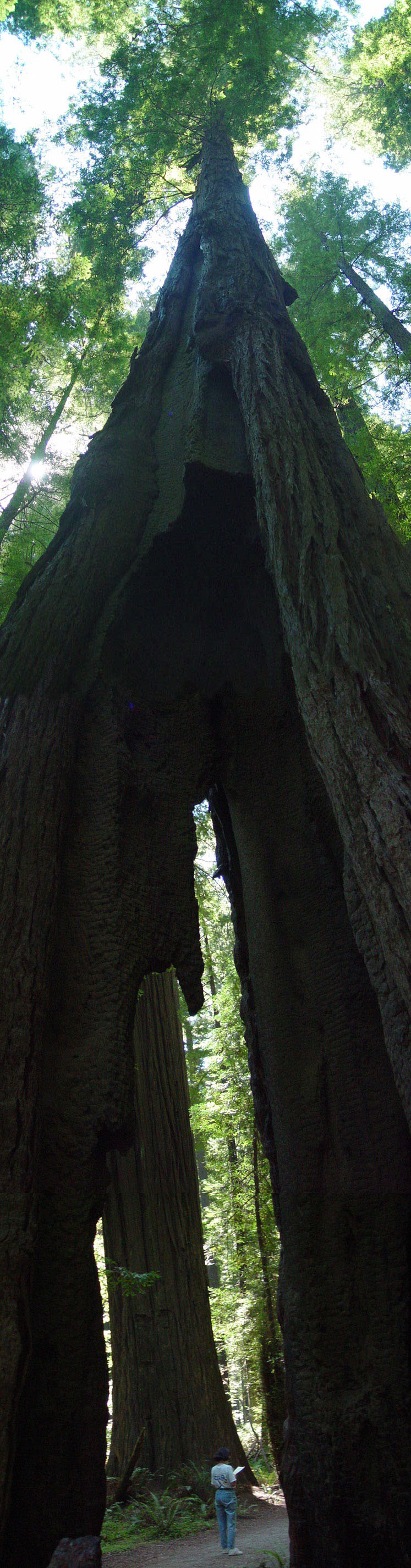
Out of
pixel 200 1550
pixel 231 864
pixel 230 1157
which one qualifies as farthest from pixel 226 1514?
pixel 230 1157

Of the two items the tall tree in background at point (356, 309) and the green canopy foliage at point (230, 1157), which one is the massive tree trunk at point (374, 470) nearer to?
the tall tree in background at point (356, 309)

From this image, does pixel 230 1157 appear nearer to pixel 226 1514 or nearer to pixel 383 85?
pixel 226 1514

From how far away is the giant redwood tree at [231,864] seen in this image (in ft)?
8.59

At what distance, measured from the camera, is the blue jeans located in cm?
634

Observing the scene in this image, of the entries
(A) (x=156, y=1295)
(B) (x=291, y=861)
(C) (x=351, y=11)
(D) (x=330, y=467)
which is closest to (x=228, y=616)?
(D) (x=330, y=467)

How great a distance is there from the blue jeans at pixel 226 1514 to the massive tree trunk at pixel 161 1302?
125 centimetres

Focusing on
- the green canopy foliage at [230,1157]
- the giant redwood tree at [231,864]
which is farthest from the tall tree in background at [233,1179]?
the giant redwood tree at [231,864]

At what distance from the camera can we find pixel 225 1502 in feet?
20.8

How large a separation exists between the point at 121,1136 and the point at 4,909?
89 cm

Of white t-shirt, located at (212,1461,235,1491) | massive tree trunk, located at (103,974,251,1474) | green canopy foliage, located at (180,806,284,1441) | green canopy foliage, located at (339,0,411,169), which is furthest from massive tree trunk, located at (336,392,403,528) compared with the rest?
white t-shirt, located at (212,1461,235,1491)

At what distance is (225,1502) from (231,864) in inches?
201

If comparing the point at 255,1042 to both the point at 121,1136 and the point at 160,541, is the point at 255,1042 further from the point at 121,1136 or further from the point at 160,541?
the point at 160,541

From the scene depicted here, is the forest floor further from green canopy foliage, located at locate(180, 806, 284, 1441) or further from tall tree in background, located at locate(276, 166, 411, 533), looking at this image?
tall tree in background, located at locate(276, 166, 411, 533)

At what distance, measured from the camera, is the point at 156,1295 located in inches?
320
